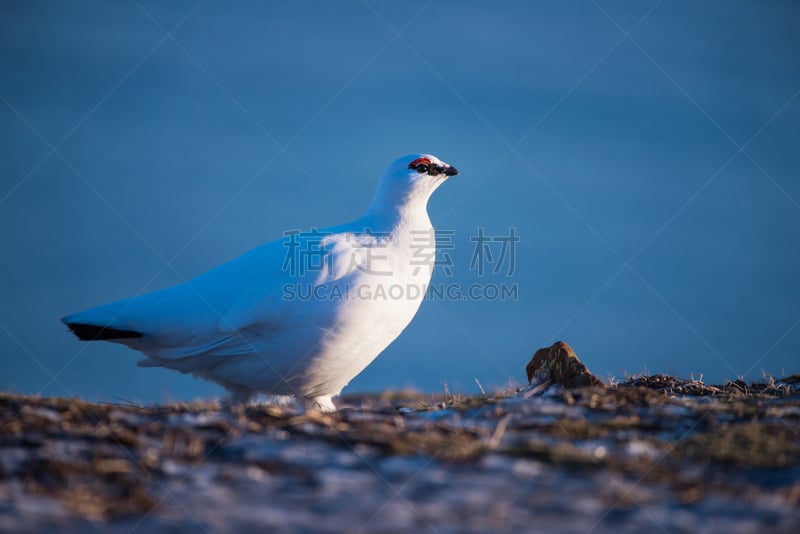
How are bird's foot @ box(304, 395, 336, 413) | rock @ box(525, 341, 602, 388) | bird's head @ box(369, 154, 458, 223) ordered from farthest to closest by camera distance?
bird's head @ box(369, 154, 458, 223) < bird's foot @ box(304, 395, 336, 413) < rock @ box(525, 341, 602, 388)

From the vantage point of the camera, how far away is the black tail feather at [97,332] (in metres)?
7.23

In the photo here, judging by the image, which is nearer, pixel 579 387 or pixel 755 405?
pixel 755 405

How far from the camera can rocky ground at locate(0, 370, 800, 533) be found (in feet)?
9.87

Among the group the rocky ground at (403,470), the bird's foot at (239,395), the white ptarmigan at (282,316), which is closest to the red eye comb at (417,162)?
the white ptarmigan at (282,316)

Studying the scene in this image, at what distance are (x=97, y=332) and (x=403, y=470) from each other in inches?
181

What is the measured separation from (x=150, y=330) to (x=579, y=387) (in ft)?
12.5

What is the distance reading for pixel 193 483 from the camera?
340cm

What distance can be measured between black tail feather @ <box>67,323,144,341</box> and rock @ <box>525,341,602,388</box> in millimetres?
3558

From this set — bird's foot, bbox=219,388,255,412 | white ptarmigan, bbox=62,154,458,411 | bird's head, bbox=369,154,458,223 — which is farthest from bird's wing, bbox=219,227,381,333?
bird's head, bbox=369,154,458,223

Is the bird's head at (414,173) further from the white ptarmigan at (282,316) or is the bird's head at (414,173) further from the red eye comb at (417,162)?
the white ptarmigan at (282,316)

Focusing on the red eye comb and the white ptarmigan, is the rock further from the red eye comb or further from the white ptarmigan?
the red eye comb

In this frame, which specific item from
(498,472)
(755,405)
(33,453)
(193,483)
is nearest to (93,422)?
(33,453)

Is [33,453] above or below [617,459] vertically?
below

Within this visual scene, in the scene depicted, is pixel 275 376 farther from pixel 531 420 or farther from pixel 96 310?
pixel 531 420
